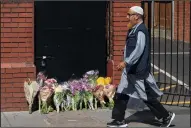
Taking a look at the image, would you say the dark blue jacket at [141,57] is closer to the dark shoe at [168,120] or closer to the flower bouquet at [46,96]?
the dark shoe at [168,120]

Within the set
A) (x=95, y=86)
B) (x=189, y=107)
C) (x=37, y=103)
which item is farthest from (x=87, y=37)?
(x=189, y=107)

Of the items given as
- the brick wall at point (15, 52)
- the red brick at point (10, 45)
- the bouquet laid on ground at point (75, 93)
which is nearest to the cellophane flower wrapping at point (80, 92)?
the bouquet laid on ground at point (75, 93)

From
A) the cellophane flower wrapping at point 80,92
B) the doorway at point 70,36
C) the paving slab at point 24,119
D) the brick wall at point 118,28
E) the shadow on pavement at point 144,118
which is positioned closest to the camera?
the paving slab at point 24,119

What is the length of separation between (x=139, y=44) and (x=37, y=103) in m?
2.19

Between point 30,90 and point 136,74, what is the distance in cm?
172

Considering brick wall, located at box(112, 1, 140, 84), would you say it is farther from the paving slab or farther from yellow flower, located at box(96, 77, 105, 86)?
the paving slab

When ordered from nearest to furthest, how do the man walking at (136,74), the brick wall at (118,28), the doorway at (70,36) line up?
the man walking at (136,74)
the brick wall at (118,28)
the doorway at (70,36)

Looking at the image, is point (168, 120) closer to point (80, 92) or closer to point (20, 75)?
point (80, 92)

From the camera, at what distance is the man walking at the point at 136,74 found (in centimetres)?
652

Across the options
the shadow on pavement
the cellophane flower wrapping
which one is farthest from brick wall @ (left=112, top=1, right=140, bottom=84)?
the shadow on pavement

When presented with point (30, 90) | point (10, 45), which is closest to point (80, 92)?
point (30, 90)

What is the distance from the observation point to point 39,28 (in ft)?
26.1

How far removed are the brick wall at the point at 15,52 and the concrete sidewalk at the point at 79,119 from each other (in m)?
0.26

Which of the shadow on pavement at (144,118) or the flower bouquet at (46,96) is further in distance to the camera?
the flower bouquet at (46,96)
